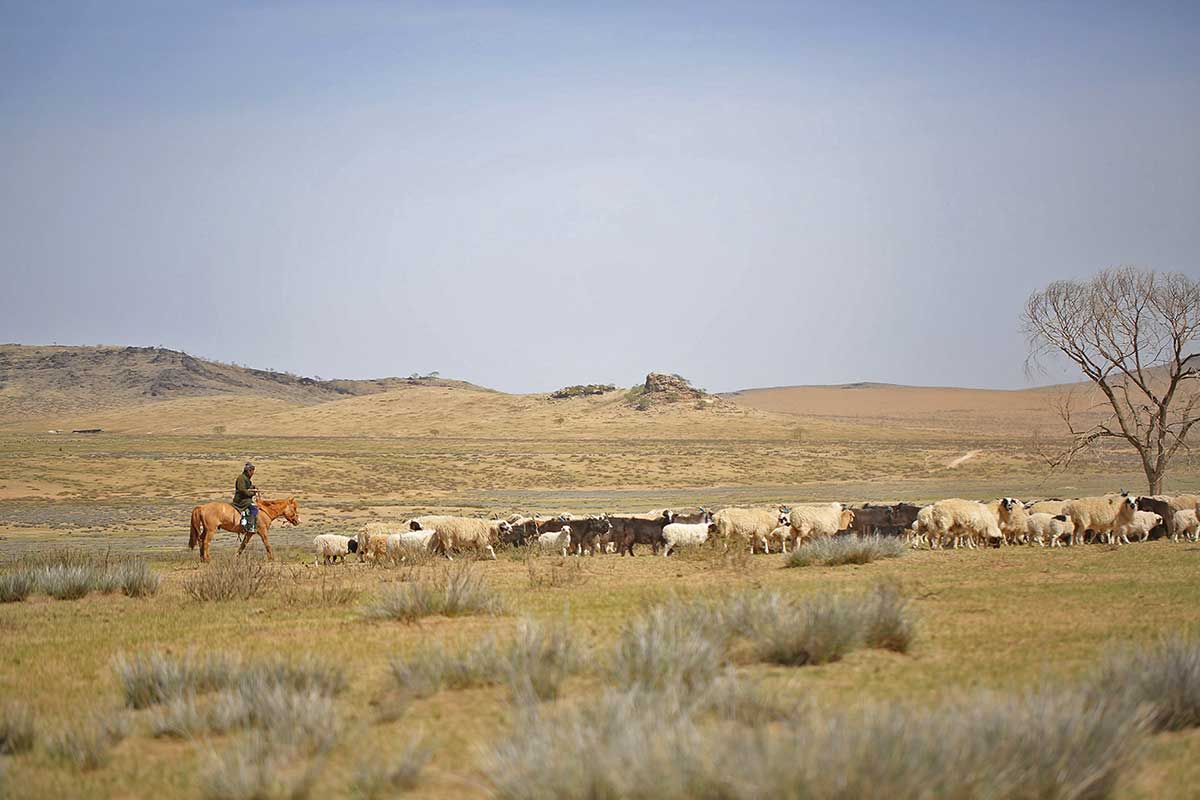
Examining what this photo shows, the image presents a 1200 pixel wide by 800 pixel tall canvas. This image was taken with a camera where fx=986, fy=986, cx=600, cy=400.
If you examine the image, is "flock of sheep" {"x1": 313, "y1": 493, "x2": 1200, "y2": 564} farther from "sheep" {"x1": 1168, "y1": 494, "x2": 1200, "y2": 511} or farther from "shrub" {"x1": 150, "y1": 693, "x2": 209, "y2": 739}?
"shrub" {"x1": 150, "y1": 693, "x2": 209, "y2": 739}

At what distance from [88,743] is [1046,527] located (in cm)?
1894

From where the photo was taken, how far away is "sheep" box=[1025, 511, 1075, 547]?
20.3m

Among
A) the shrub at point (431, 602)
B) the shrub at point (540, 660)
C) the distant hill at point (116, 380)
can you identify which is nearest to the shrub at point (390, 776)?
the shrub at point (540, 660)

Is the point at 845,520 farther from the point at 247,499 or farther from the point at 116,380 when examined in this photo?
the point at 116,380

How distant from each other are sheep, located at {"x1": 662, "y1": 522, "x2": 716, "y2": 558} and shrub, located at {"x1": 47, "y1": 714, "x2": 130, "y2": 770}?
14.3 m

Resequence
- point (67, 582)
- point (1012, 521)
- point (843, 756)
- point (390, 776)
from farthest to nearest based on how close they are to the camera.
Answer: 1. point (1012, 521)
2. point (67, 582)
3. point (390, 776)
4. point (843, 756)

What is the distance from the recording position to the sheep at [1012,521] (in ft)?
68.0

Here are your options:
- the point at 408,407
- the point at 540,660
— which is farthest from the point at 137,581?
the point at 408,407

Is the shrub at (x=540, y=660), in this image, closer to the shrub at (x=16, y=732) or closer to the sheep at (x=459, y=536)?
the shrub at (x=16, y=732)

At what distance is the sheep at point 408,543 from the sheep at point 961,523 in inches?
413

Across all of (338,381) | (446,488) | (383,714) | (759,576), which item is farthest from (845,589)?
(338,381)

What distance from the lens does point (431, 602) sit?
1123 centimetres

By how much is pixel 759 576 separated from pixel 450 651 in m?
7.47

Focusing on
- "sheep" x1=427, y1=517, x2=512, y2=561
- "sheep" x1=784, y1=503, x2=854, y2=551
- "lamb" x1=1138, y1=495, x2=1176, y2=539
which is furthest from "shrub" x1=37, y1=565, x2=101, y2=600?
"lamb" x1=1138, y1=495, x2=1176, y2=539
